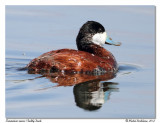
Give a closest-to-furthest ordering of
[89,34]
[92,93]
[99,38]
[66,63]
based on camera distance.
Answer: [92,93] → [66,63] → [89,34] → [99,38]

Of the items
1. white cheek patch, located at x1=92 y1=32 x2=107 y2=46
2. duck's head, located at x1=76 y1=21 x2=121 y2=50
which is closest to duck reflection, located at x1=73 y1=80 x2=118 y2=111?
duck's head, located at x1=76 y1=21 x2=121 y2=50

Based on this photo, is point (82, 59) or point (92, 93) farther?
point (82, 59)

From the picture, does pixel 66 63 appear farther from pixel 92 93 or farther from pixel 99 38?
pixel 99 38

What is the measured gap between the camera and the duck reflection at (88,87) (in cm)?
647

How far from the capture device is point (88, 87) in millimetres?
7219

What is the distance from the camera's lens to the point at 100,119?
5945 millimetres

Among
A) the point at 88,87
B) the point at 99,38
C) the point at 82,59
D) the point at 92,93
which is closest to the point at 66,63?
the point at 82,59

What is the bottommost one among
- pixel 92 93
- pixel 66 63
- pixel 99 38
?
pixel 92 93

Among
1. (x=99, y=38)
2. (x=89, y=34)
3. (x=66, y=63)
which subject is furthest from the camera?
(x=99, y=38)

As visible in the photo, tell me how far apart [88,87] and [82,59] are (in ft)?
2.44

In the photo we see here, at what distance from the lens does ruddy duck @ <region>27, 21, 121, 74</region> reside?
A: 7.68m

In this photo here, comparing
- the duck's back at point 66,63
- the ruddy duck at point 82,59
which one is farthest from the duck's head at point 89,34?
the duck's back at point 66,63

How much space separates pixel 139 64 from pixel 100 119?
11.8 feet

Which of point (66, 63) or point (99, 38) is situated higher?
point (99, 38)
